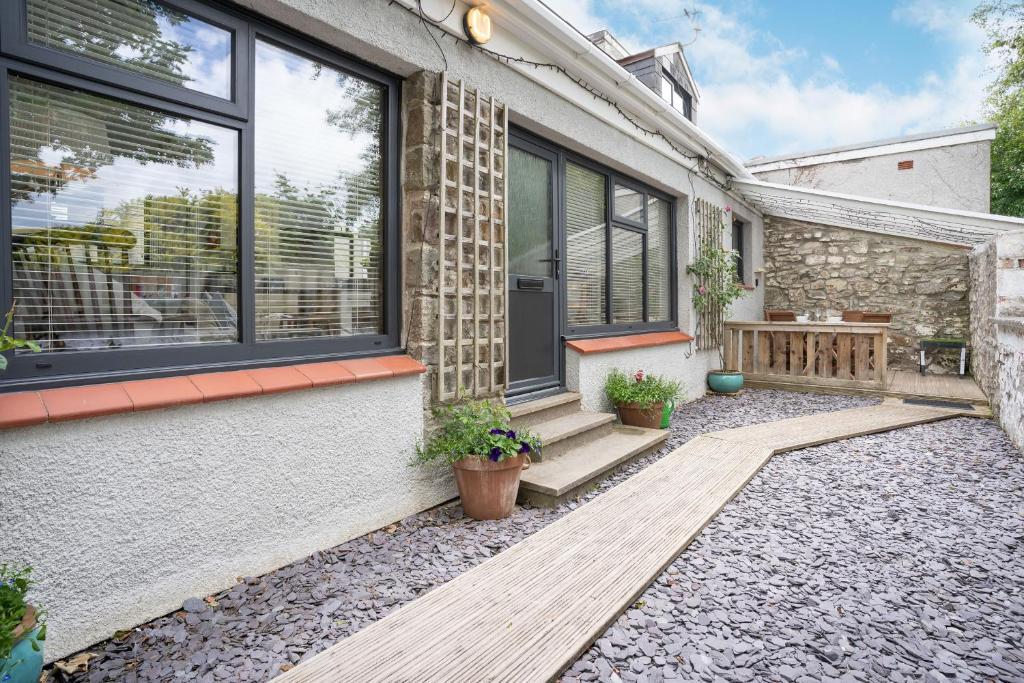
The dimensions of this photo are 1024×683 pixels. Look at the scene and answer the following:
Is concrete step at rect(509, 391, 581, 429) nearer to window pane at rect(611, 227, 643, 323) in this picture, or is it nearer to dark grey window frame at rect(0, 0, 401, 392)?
dark grey window frame at rect(0, 0, 401, 392)

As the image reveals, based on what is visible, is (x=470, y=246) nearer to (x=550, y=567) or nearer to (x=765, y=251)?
(x=550, y=567)

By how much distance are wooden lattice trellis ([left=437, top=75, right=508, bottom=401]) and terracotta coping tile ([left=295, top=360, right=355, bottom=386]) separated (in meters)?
0.62

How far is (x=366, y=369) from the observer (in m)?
2.77

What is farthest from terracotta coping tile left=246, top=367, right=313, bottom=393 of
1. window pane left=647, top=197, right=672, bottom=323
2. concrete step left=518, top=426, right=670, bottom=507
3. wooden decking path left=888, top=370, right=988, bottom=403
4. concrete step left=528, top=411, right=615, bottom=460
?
wooden decking path left=888, top=370, right=988, bottom=403

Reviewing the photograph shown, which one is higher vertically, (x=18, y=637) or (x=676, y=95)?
(x=676, y=95)

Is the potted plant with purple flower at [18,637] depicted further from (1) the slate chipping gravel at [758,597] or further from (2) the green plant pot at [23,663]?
(1) the slate chipping gravel at [758,597]

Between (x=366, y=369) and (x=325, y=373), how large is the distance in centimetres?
23

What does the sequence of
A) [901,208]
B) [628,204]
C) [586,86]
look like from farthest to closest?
[901,208], [628,204], [586,86]

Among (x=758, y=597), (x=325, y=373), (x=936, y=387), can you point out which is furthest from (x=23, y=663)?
(x=936, y=387)

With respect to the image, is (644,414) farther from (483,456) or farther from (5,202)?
(5,202)

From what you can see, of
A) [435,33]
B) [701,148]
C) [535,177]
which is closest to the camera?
[435,33]

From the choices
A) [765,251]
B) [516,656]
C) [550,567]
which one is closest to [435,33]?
[550,567]

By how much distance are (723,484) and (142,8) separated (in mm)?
3888

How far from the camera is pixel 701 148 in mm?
6383
